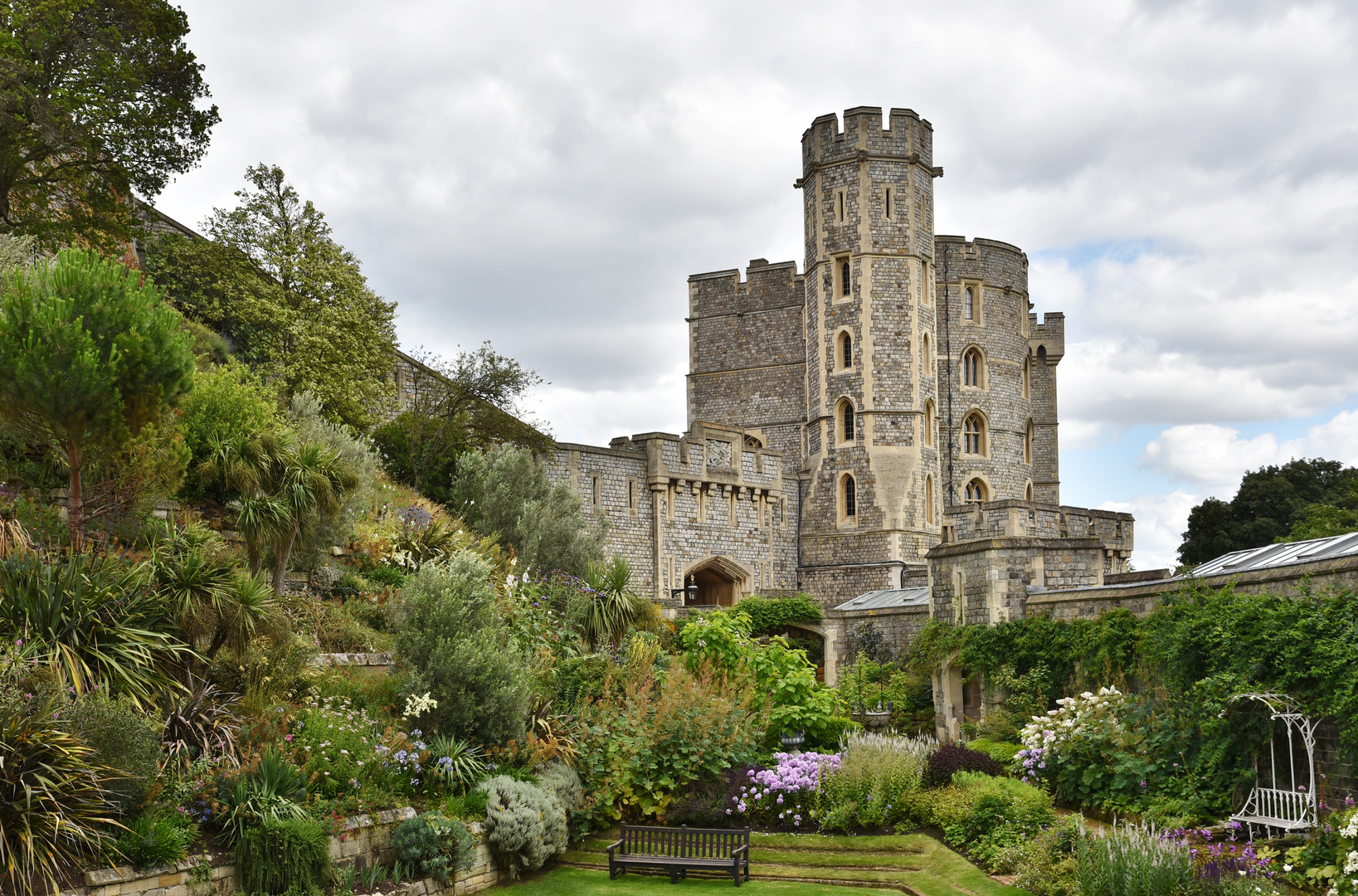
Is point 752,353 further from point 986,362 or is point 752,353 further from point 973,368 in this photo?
point 986,362

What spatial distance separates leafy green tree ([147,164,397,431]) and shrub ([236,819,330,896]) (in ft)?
42.0

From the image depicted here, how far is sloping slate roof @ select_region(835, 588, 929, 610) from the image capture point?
2235 centimetres

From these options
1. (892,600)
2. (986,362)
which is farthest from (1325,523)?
(892,600)

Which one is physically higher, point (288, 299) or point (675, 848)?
point (288, 299)

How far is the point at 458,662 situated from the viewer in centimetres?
1053

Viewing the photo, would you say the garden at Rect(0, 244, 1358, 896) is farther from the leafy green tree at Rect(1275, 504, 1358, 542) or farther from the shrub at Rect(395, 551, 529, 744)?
the leafy green tree at Rect(1275, 504, 1358, 542)

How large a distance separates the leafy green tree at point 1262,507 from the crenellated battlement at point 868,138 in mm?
19758

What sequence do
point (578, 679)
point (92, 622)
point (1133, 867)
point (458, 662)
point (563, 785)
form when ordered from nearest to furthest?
point (1133, 867) → point (92, 622) → point (458, 662) → point (563, 785) → point (578, 679)

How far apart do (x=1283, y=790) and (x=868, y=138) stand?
24.6m

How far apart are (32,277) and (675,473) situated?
60.4 ft

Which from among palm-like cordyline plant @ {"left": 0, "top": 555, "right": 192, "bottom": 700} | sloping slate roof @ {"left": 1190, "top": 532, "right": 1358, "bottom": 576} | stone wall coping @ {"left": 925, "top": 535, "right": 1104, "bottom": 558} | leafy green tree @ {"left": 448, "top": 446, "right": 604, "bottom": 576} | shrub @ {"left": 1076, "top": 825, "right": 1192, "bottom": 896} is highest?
leafy green tree @ {"left": 448, "top": 446, "right": 604, "bottom": 576}

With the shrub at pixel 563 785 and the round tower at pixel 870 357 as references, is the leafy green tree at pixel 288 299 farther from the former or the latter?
the round tower at pixel 870 357

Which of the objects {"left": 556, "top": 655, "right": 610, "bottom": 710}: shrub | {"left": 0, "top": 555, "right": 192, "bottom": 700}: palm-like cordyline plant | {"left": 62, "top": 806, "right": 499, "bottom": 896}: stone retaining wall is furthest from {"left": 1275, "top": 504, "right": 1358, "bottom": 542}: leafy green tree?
{"left": 0, "top": 555, "right": 192, "bottom": 700}: palm-like cordyline plant

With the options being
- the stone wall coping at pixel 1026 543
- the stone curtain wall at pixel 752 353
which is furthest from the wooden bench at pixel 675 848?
the stone curtain wall at pixel 752 353
